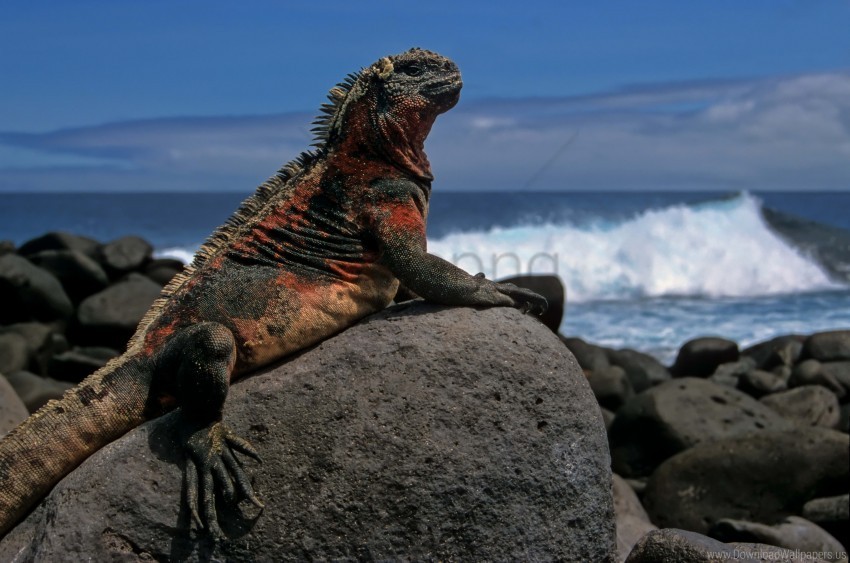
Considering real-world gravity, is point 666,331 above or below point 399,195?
below

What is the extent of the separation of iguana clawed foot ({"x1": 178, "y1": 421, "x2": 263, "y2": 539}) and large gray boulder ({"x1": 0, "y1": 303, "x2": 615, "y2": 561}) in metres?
0.08

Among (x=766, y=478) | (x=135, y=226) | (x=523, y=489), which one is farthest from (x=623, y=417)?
(x=135, y=226)

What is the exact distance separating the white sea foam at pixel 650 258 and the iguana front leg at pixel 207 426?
1874 cm

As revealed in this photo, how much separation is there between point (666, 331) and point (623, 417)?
32.0 ft

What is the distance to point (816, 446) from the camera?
24.3ft

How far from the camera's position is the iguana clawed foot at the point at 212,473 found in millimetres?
4105

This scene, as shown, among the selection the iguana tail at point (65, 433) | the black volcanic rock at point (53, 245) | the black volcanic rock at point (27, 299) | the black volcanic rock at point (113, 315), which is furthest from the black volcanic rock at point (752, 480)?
the black volcanic rock at point (53, 245)

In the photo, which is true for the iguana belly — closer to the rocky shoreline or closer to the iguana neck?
the iguana neck

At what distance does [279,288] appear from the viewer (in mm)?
4539

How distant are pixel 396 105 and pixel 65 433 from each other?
7.04 feet

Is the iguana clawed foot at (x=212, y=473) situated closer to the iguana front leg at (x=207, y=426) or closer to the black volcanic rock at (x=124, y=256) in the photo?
the iguana front leg at (x=207, y=426)

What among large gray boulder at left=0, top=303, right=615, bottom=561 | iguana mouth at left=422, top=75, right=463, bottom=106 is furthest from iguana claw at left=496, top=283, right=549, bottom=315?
iguana mouth at left=422, top=75, right=463, bottom=106

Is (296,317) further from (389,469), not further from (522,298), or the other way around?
(522,298)

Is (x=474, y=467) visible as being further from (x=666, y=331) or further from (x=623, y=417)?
(x=666, y=331)
